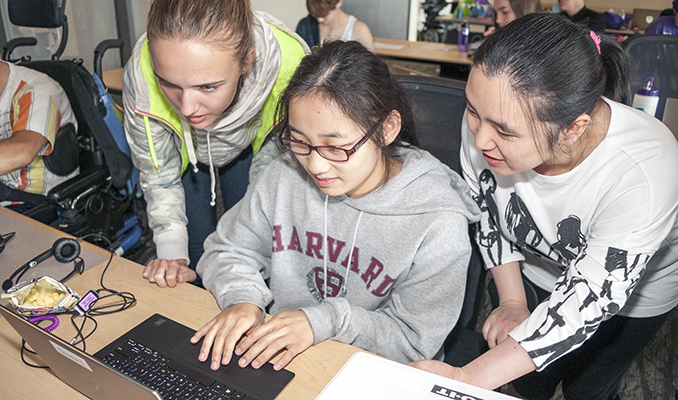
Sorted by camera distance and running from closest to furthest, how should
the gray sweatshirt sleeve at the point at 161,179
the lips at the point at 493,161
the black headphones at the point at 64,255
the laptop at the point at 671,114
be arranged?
1. the lips at the point at 493,161
2. the black headphones at the point at 64,255
3. the gray sweatshirt sleeve at the point at 161,179
4. the laptop at the point at 671,114

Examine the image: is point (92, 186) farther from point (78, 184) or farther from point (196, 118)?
point (196, 118)

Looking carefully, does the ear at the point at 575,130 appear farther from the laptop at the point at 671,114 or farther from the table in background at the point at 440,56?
the table in background at the point at 440,56

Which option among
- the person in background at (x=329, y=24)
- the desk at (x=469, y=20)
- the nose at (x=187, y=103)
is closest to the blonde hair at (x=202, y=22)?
the nose at (x=187, y=103)

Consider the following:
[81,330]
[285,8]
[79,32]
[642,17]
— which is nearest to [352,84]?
[81,330]

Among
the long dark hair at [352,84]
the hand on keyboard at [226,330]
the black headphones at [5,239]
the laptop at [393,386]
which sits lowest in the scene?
the black headphones at [5,239]

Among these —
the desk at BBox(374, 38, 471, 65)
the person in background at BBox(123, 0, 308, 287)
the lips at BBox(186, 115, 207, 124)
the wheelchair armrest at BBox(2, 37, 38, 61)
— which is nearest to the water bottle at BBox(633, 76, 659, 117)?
the person in background at BBox(123, 0, 308, 287)

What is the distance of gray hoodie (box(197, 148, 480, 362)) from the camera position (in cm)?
97

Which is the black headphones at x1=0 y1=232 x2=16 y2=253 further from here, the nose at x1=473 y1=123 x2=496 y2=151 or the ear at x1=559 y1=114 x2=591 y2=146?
the ear at x1=559 y1=114 x2=591 y2=146

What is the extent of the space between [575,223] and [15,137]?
5.03ft

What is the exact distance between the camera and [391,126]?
1.04m

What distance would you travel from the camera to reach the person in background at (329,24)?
3.10 meters

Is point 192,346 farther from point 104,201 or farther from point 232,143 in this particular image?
point 104,201

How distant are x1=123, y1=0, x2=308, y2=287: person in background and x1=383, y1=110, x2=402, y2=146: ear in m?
0.32

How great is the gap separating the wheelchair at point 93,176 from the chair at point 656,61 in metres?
1.64
